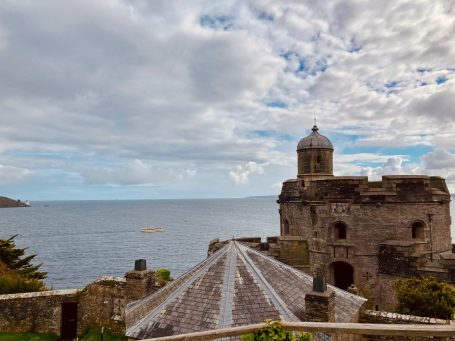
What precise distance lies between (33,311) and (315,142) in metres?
20.2

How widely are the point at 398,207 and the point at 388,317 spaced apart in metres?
11.2

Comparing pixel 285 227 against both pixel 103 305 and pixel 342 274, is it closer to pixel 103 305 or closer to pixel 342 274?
pixel 342 274

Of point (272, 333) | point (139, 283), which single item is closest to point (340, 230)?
point (139, 283)

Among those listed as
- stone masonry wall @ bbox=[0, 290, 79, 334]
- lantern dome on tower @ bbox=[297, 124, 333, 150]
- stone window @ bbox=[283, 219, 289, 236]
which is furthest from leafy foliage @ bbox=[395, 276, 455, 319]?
stone masonry wall @ bbox=[0, 290, 79, 334]

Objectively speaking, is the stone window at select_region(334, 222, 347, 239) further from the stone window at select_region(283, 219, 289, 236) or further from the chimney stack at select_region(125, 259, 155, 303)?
the chimney stack at select_region(125, 259, 155, 303)

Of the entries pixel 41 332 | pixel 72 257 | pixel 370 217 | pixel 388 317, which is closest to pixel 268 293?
pixel 388 317

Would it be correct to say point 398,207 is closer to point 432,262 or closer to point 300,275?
point 432,262

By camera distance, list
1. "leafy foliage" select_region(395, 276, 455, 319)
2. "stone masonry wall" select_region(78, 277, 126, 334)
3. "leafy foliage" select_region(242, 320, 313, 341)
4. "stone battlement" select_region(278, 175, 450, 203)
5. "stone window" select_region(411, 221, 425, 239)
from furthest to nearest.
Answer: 1. "stone window" select_region(411, 221, 425, 239)
2. "stone battlement" select_region(278, 175, 450, 203)
3. "stone masonry wall" select_region(78, 277, 126, 334)
4. "leafy foliage" select_region(395, 276, 455, 319)
5. "leafy foliage" select_region(242, 320, 313, 341)


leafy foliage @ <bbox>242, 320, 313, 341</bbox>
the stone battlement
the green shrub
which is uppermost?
the stone battlement

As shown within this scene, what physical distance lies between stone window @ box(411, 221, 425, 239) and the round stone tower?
22.8 ft

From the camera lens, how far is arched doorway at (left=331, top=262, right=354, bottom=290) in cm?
2273

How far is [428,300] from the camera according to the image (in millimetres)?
15227

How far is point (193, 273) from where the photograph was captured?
10.5 metres

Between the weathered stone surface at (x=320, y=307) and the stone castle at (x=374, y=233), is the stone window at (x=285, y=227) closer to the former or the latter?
the stone castle at (x=374, y=233)
